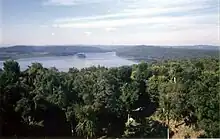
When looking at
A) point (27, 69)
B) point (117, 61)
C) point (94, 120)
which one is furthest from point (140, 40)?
point (27, 69)

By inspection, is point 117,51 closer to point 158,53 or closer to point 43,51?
point 158,53

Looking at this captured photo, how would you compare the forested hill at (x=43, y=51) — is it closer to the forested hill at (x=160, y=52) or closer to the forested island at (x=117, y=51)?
the forested island at (x=117, y=51)

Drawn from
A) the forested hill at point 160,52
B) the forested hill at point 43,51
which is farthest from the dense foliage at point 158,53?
the forested hill at point 43,51

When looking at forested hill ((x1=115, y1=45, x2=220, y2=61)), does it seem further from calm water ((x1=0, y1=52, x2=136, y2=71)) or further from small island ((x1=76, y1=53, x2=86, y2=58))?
small island ((x1=76, y1=53, x2=86, y2=58))

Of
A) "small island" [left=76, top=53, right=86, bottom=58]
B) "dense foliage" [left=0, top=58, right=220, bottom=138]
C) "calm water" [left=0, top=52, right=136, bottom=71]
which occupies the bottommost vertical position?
"dense foliage" [left=0, top=58, right=220, bottom=138]

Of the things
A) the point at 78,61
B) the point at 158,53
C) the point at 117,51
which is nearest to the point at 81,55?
the point at 78,61

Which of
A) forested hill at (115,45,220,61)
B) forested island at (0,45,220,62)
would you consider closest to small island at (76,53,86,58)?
forested island at (0,45,220,62)
